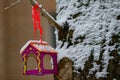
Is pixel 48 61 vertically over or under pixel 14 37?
under

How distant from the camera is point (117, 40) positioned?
98 centimetres

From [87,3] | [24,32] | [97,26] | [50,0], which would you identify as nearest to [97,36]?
[97,26]

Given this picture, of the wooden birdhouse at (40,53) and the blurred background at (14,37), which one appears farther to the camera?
the blurred background at (14,37)

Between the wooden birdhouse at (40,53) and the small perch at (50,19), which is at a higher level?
the small perch at (50,19)

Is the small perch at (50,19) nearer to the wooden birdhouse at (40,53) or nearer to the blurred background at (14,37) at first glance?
the wooden birdhouse at (40,53)

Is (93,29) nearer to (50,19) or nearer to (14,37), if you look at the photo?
(50,19)

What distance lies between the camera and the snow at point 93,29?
0.99m

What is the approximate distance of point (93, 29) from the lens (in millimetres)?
1021

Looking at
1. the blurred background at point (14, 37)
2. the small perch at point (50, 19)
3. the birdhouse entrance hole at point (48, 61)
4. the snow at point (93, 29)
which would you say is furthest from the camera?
the blurred background at point (14, 37)

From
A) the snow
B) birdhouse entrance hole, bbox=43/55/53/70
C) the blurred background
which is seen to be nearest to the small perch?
the snow

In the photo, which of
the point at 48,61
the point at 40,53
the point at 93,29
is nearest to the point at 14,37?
the point at 48,61

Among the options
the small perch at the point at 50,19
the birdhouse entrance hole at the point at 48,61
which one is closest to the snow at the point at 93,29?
the small perch at the point at 50,19

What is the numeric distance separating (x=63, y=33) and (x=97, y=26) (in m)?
0.16

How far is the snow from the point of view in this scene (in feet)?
3.24
